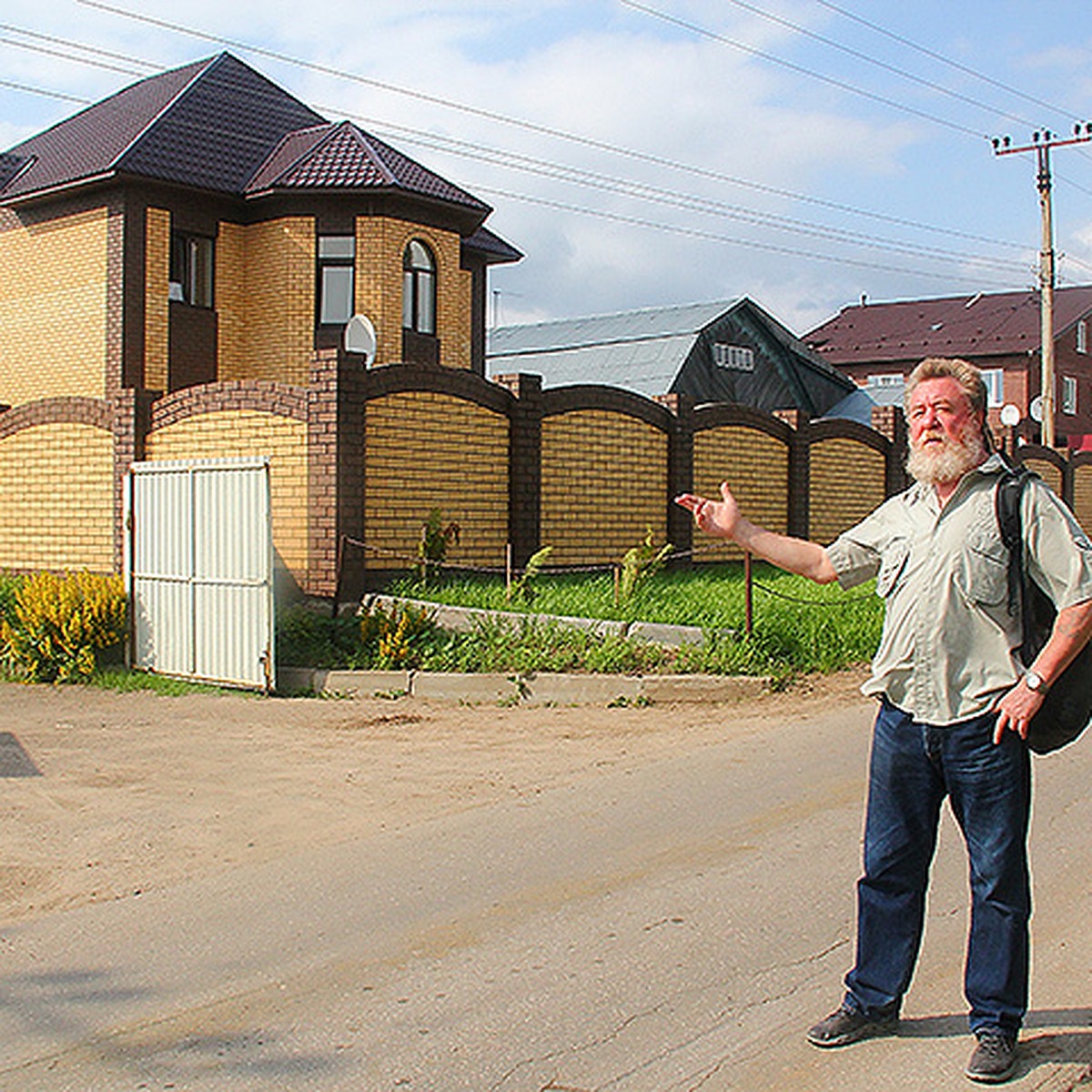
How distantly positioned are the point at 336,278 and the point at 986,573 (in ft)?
62.4

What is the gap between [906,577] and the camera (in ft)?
13.3

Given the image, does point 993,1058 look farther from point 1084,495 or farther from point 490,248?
point 1084,495

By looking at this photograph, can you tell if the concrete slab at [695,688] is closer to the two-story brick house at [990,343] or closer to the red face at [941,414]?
the red face at [941,414]

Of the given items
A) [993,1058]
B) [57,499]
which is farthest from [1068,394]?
[993,1058]

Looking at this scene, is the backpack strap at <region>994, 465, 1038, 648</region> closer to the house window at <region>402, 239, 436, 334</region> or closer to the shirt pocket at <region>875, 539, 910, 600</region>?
the shirt pocket at <region>875, 539, 910, 600</region>

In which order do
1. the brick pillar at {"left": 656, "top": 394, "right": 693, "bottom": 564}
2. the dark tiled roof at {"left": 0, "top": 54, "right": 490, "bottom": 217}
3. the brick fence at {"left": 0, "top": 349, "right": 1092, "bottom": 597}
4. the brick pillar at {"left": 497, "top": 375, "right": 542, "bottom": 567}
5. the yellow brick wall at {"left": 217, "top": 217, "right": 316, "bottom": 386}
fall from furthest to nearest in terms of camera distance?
the yellow brick wall at {"left": 217, "top": 217, "right": 316, "bottom": 386} → the dark tiled roof at {"left": 0, "top": 54, "right": 490, "bottom": 217} → the brick pillar at {"left": 656, "top": 394, "right": 693, "bottom": 564} → the brick pillar at {"left": 497, "top": 375, "right": 542, "bottom": 567} → the brick fence at {"left": 0, "top": 349, "right": 1092, "bottom": 597}

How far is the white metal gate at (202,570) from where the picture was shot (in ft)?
40.0

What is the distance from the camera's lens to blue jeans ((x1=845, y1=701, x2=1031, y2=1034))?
12.6ft

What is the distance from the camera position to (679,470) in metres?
18.3

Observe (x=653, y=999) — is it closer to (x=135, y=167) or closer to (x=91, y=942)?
(x=91, y=942)

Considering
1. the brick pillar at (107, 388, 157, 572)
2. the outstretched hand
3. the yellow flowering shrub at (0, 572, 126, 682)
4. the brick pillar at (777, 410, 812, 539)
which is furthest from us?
the brick pillar at (777, 410, 812, 539)

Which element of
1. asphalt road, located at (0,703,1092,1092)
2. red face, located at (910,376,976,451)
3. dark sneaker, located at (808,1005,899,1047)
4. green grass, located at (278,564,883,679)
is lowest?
asphalt road, located at (0,703,1092,1092)

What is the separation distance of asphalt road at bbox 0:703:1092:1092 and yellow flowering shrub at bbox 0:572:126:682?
724cm

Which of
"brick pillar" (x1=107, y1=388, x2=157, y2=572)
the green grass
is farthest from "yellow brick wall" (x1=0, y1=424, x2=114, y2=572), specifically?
the green grass
